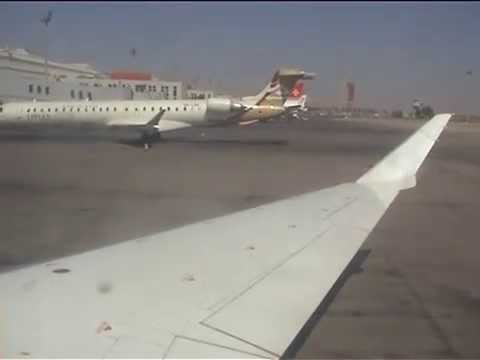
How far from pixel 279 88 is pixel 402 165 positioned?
18.5m

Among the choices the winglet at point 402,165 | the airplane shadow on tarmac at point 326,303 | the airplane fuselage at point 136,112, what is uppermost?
the winglet at point 402,165

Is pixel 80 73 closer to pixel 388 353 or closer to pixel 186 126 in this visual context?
pixel 388 353

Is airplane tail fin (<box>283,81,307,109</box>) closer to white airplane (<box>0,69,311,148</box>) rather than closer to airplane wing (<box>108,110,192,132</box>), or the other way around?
white airplane (<box>0,69,311,148</box>)

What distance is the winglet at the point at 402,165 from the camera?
491 cm

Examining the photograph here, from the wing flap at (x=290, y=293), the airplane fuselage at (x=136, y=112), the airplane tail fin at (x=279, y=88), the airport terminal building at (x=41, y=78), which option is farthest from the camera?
the airplane tail fin at (x=279, y=88)

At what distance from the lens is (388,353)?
3496mm

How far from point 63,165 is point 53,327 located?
13264 millimetres

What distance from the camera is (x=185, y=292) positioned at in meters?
2.23

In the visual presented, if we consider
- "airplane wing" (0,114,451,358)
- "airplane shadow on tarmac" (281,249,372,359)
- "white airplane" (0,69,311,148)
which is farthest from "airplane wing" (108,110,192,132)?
"airplane wing" (0,114,451,358)

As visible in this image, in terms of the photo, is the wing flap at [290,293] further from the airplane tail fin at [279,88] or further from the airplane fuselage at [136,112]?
the airplane tail fin at [279,88]

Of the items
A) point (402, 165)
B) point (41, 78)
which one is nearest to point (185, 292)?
point (402, 165)

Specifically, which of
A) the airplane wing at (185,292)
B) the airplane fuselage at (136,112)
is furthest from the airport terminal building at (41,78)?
the airplane fuselage at (136,112)

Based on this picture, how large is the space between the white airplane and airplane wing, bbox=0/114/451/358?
18.8m

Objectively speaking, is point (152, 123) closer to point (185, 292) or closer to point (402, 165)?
point (402, 165)
